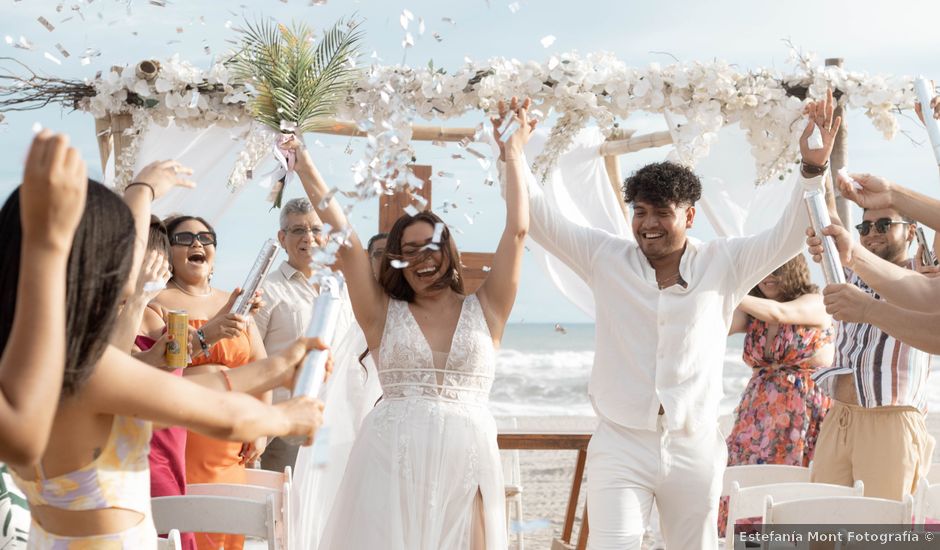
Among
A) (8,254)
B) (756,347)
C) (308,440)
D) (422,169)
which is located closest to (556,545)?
(756,347)

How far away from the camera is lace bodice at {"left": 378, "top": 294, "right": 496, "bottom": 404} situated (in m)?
3.78

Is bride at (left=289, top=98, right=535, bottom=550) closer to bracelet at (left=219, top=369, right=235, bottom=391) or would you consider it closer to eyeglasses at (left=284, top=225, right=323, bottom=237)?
bracelet at (left=219, top=369, right=235, bottom=391)

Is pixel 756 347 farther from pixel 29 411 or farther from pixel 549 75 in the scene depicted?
pixel 29 411

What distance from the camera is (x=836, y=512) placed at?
334 cm

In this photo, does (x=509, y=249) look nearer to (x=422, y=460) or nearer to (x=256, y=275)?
(x=422, y=460)

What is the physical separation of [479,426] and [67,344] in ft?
6.85

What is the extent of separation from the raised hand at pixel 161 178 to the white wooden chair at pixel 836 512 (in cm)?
200

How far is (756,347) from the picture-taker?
5461 millimetres

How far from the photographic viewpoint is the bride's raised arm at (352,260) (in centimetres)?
378

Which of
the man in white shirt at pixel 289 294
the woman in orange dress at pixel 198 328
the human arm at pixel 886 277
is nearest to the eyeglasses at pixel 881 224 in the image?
the human arm at pixel 886 277

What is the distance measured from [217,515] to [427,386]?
0.88 metres

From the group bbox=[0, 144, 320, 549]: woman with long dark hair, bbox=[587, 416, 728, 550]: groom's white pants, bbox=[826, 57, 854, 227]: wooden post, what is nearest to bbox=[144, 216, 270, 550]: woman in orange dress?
bbox=[587, 416, 728, 550]: groom's white pants

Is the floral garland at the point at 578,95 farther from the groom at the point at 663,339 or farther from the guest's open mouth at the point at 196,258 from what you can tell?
the groom at the point at 663,339

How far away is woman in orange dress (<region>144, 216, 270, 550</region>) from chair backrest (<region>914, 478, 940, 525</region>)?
2.47m
